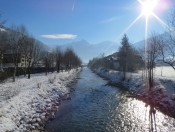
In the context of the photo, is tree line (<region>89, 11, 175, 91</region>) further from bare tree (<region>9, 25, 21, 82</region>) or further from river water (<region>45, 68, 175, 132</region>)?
→ bare tree (<region>9, 25, 21, 82</region>)

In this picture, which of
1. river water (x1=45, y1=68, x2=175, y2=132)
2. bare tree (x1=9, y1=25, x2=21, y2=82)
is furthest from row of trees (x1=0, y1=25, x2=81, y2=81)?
river water (x1=45, y1=68, x2=175, y2=132)

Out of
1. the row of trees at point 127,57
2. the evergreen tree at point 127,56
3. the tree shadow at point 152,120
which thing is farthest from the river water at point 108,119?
the evergreen tree at point 127,56

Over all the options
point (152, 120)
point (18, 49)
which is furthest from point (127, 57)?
point (152, 120)

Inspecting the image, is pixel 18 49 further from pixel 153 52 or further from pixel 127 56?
pixel 127 56

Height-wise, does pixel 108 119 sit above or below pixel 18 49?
below

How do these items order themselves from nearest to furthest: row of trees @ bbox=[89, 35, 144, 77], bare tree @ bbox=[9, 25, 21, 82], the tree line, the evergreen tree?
the tree line < bare tree @ bbox=[9, 25, 21, 82] < row of trees @ bbox=[89, 35, 144, 77] < the evergreen tree

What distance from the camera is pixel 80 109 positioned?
2930 cm

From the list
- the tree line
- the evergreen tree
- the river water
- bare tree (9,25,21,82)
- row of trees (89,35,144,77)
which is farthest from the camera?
the evergreen tree

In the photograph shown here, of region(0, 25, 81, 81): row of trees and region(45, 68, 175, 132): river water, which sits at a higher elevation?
region(0, 25, 81, 81): row of trees

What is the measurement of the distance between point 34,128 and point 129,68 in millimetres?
83960

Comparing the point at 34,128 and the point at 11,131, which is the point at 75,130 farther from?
the point at 11,131

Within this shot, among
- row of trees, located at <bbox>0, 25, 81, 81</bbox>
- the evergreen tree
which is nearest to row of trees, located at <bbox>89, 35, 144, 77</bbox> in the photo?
the evergreen tree

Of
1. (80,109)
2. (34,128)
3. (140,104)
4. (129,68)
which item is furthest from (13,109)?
(129,68)

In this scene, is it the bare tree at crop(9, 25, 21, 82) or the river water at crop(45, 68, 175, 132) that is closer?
the river water at crop(45, 68, 175, 132)
